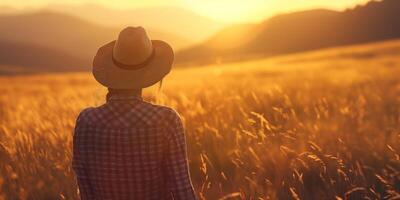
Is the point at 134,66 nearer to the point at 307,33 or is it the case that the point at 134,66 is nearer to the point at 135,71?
the point at 135,71

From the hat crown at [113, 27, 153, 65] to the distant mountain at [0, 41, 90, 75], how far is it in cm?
14612

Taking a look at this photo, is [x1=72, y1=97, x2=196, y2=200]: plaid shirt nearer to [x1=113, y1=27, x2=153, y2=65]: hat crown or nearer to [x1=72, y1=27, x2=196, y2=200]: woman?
[x1=72, y1=27, x2=196, y2=200]: woman

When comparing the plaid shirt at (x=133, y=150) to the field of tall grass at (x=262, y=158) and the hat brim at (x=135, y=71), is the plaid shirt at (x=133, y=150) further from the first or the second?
the field of tall grass at (x=262, y=158)

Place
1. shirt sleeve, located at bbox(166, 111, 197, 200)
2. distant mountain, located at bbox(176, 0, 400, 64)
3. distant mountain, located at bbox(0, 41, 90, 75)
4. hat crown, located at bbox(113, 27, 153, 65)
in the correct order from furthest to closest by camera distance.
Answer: distant mountain, located at bbox(0, 41, 90, 75) → distant mountain, located at bbox(176, 0, 400, 64) → hat crown, located at bbox(113, 27, 153, 65) → shirt sleeve, located at bbox(166, 111, 197, 200)

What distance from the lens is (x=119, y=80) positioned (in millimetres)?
2773

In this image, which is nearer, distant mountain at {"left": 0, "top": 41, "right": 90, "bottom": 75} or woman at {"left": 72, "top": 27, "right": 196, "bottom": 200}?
woman at {"left": 72, "top": 27, "right": 196, "bottom": 200}

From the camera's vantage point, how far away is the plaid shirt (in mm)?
2699

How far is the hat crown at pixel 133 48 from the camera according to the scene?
111 inches

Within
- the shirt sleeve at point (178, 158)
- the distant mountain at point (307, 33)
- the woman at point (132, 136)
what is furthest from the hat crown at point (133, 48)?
the distant mountain at point (307, 33)

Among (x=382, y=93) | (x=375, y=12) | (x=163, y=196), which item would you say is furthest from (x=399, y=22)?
(x=163, y=196)

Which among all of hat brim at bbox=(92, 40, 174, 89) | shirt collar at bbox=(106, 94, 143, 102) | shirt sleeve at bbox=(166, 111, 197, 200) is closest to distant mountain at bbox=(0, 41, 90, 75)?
hat brim at bbox=(92, 40, 174, 89)

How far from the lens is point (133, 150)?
2.75 m

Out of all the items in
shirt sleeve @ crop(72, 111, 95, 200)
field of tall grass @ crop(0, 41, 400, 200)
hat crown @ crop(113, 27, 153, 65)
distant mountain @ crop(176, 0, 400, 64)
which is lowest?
distant mountain @ crop(176, 0, 400, 64)

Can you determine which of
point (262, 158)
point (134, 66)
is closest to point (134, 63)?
point (134, 66)
